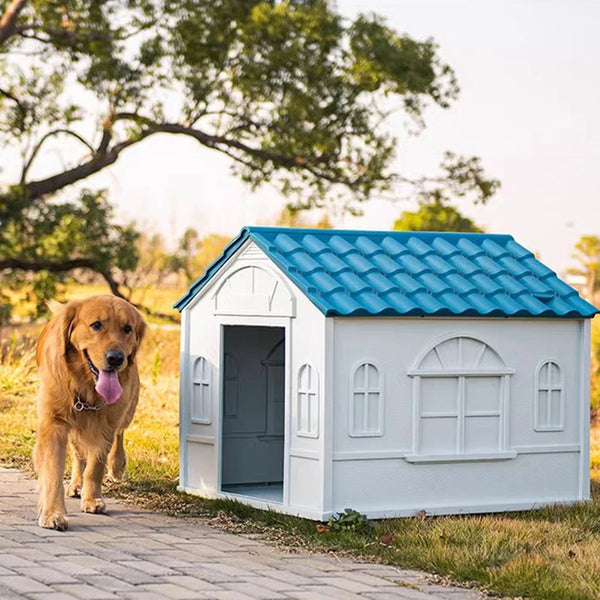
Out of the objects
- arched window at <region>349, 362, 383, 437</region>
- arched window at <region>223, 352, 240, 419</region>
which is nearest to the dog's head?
arched window at <region>349, 362, 383, 437</region>

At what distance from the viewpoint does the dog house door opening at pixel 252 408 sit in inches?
→ 342

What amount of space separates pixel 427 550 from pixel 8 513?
2.61 m

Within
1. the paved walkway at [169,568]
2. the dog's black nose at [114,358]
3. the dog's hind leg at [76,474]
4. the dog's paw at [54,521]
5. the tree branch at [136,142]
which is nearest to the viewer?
the paved walkway at [169,568]

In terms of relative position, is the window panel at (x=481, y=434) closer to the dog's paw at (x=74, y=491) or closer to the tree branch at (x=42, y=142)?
the dog's paw at (x=74, y=491)

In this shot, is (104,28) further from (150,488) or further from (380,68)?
(150,488)

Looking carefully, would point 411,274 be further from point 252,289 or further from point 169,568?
point 169,568

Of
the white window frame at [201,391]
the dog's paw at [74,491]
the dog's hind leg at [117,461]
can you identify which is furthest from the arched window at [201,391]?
the dog's paw at [74,491]

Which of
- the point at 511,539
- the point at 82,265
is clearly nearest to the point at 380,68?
the point at 82,265

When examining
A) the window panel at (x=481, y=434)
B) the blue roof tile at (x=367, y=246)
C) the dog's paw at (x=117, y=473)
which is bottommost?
the dog's paw at (x=117, y=473)

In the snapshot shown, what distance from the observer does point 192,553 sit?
6.20 meters

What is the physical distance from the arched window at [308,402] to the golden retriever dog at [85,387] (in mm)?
1056

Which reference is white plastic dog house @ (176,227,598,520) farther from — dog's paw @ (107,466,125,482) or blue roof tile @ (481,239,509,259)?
dog's paw @ (107,466,125,482)

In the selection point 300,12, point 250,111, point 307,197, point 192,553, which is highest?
point 300,12

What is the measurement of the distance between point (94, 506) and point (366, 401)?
180cm
